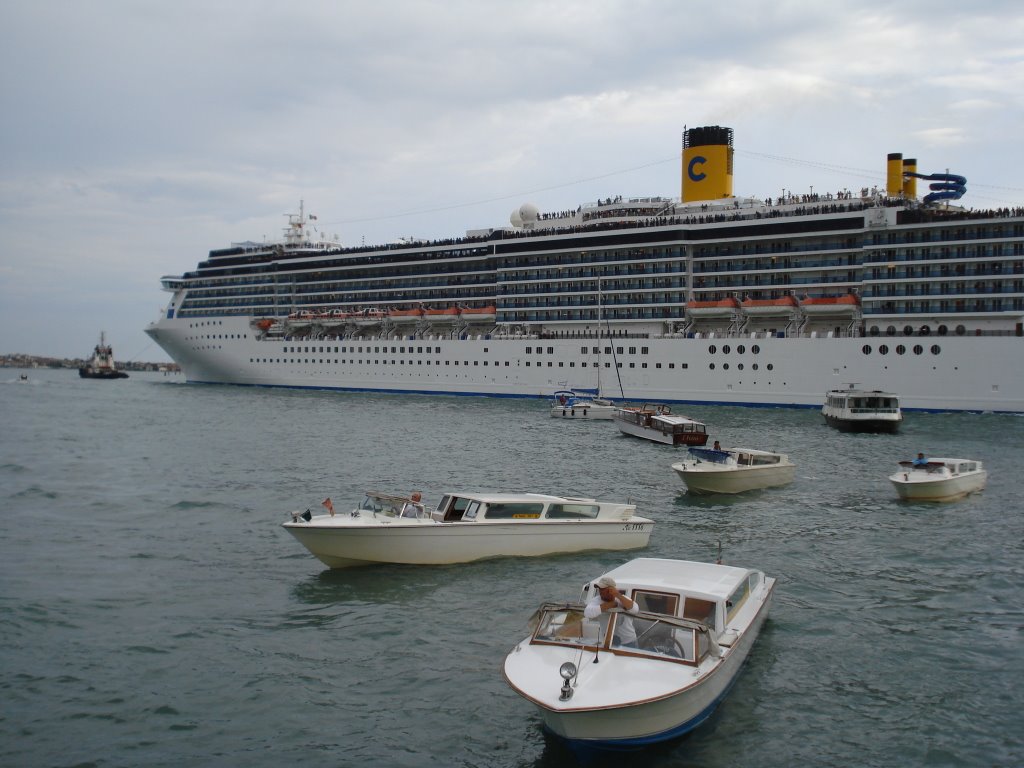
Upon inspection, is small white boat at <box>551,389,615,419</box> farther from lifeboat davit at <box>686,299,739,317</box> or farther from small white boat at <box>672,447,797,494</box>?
small white boat at <box>672,447,797,494</box>

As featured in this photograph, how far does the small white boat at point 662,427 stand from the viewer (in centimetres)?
4378

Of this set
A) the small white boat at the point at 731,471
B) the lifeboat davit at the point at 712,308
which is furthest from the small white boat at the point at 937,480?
the lifeboat davit at the point at 712,308

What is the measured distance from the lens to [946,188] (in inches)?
2462

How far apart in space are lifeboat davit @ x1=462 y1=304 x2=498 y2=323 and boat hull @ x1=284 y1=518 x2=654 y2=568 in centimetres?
6354

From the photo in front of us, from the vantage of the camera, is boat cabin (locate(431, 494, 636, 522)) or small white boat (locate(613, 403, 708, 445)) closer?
boat cabin (locate(431, 494, 636, 522))

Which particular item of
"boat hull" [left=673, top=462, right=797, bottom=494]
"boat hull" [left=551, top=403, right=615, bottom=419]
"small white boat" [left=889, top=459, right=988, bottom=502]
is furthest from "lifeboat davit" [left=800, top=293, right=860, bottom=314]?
"boat hull" [left=673, top=462, right=797, bottom=494]

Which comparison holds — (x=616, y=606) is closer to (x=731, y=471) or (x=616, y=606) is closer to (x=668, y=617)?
(x=668, y=617)

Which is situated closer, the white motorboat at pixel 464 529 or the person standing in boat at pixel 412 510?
the white motorboat at pixel 464 529

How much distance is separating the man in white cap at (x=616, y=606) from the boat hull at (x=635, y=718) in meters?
0.55

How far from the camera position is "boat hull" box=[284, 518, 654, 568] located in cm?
1842

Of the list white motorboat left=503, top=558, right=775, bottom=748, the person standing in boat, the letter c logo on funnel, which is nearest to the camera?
white motorboat left=503, top=558, right=775, bottom=748

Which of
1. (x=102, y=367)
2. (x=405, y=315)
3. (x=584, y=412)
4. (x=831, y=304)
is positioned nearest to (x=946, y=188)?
(x=831, y=304)

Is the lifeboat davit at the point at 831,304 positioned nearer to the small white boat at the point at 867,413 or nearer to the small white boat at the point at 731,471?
the small white boat at the point at 867,413

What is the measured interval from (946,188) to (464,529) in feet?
187
